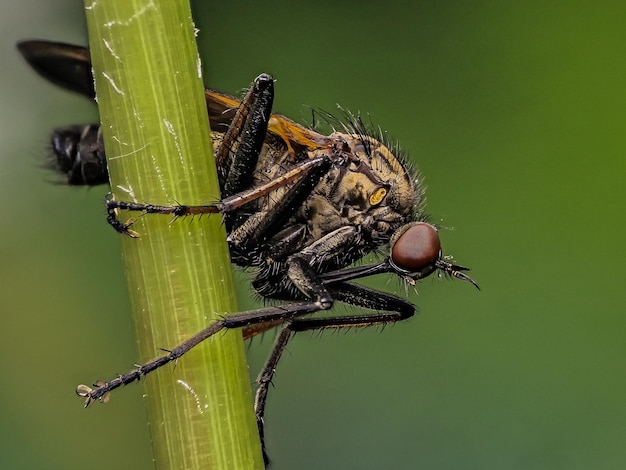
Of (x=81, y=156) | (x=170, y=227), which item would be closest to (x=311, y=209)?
(x=81, y=156)

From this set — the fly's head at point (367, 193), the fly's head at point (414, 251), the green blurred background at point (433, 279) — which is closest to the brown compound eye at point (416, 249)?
the fly's head at point (414, 251)

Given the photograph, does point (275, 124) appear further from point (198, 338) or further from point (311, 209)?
point (198, 338)

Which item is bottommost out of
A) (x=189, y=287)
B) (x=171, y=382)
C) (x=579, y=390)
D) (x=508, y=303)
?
(x=579, y=390)

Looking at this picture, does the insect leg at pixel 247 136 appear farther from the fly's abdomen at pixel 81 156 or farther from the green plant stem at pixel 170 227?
the green plant stem at pixel 170 227

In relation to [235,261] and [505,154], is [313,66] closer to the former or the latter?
[505,154]

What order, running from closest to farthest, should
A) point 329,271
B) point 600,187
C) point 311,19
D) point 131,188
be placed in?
1. point 131,188
2. point 329,271
3. point 600,187
4. point 311,19

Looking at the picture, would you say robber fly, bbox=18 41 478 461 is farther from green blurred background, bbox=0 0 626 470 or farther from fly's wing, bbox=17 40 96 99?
green blurred background, bbox=0 0 626 470

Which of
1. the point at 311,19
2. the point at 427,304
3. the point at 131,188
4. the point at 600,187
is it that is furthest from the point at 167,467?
the point at 311,19
